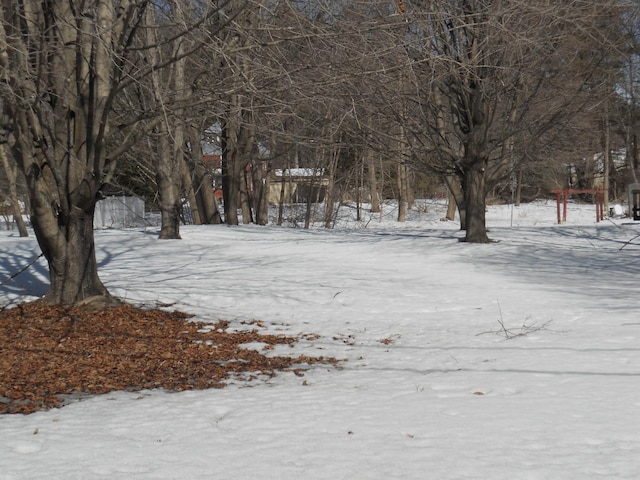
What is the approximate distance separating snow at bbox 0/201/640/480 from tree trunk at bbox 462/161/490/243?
320 cm

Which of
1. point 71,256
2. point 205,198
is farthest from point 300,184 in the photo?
point 71,256

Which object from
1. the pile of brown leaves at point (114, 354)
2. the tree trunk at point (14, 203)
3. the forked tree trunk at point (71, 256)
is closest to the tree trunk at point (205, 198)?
the tree trunk at point (14, 203)

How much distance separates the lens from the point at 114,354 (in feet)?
23.9

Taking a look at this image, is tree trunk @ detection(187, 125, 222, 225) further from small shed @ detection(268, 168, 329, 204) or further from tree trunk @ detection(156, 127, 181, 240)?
small shed @ detection(268, 168, 329, 204)

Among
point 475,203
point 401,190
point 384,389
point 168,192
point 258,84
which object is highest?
point 258,84

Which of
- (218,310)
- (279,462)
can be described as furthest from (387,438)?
(218,310)

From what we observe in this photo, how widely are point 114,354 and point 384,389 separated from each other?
2.76 m

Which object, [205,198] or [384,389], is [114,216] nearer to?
[205,198]

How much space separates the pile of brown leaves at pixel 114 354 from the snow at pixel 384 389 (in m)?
0.34

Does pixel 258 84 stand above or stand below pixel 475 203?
above

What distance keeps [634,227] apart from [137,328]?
17.6m

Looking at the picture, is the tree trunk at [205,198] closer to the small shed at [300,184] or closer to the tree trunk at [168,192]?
the tree trunk at [168,192]

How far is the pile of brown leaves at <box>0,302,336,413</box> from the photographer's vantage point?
616cm

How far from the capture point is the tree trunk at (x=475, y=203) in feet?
55.7
